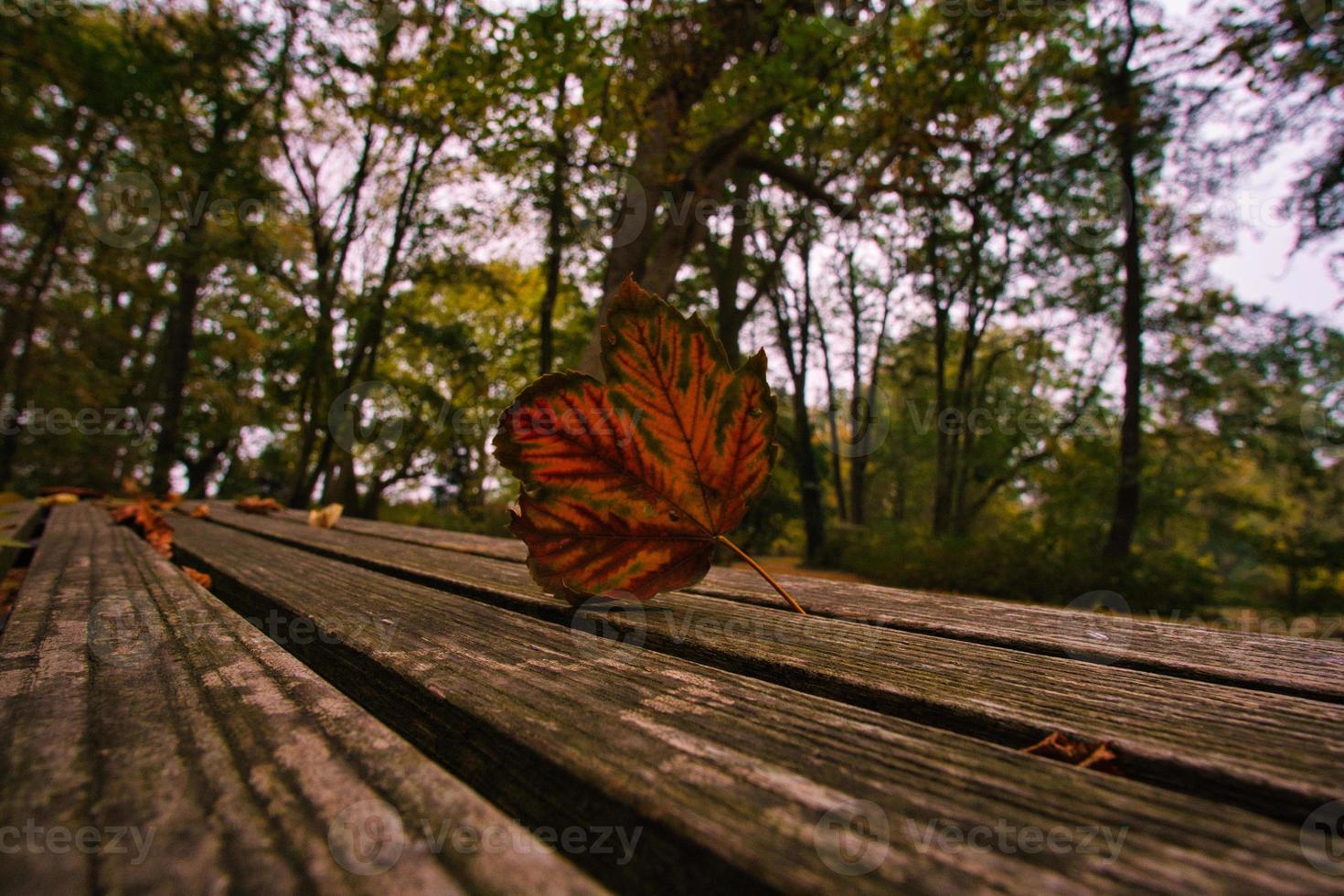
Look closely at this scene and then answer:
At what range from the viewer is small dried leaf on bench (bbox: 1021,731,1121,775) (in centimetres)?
44

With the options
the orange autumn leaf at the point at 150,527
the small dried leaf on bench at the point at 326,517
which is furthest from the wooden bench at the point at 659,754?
the small dried leaf on bench at the point at 326,517

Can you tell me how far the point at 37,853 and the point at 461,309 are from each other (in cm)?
2119

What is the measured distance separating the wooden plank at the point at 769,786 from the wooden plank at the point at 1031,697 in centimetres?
6

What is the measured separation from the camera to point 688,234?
203 inches

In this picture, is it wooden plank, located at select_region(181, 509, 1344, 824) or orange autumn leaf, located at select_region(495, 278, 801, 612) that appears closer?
wooden plank, located at select_region(181, 509, 1344, 824)

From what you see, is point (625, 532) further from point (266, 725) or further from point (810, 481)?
point (810, 481)

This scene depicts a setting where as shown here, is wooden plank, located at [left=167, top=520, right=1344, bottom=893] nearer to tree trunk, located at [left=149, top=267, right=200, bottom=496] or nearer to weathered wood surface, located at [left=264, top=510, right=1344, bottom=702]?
weathered wood surface, located at [left=264, top=510, right=1344, bottom=702]

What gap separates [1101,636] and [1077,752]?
52cm

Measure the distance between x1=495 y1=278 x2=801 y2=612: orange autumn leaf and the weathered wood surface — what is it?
1.10 feet

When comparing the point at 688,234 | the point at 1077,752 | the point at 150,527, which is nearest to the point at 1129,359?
the point at 688,234

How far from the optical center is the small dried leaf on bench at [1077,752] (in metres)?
0.44

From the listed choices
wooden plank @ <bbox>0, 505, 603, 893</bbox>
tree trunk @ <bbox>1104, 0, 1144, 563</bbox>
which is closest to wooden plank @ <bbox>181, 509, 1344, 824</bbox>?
wooden plank @ <bbox>0, 505, 603, 893</bbox>

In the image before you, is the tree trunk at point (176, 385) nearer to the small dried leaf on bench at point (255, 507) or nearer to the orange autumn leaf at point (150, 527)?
the small dried leaf on bench at point (255, 507)

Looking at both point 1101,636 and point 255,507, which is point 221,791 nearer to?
point 1101,636
